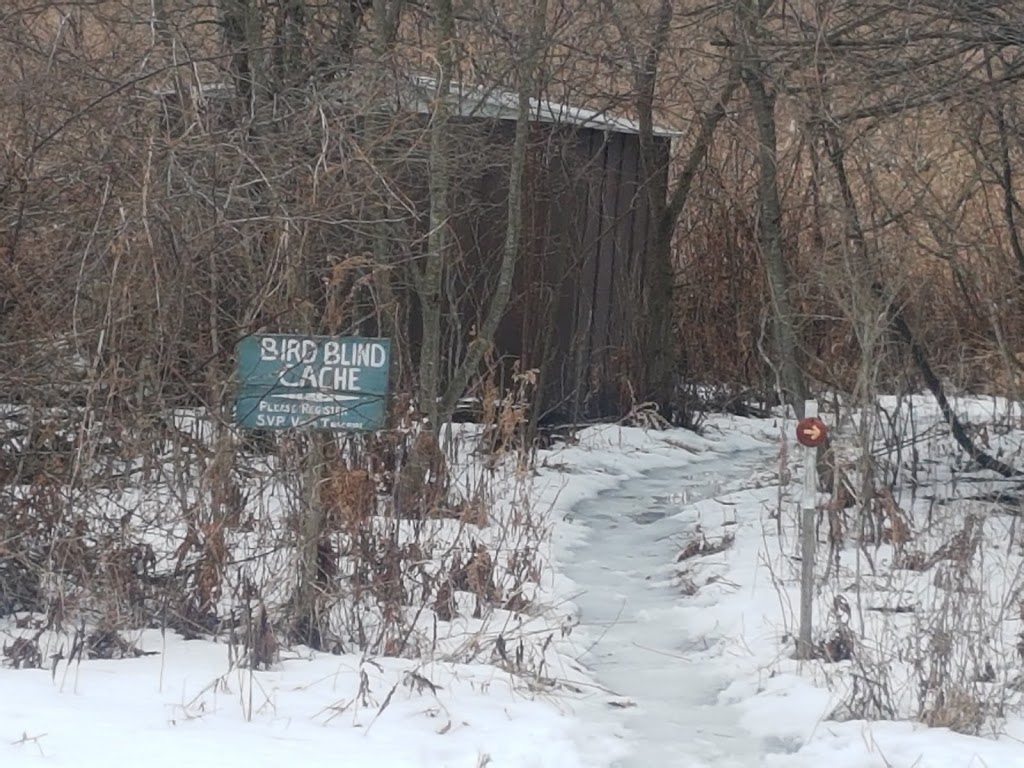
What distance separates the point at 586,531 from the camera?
28.6 ft

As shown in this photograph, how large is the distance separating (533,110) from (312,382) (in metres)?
6.65

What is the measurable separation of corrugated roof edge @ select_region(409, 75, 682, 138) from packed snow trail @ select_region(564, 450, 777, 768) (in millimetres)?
2796

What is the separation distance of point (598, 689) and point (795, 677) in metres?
0.76

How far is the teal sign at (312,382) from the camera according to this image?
5.39 m

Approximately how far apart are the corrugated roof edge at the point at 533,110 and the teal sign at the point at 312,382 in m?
3.53

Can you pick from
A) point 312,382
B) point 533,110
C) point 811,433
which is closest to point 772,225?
point 533,110

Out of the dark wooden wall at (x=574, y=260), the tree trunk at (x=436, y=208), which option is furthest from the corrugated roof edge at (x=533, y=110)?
the tree trunk at (x=436, y=208)

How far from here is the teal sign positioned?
17.7ft

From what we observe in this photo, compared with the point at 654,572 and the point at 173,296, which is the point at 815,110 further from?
the point at 173,296

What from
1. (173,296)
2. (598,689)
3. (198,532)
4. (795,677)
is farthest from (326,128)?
(795,677)

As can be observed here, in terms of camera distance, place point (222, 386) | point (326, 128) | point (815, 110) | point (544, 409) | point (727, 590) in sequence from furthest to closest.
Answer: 1. point (544, 409)
2. point (815, 110)
3. point (727, 590)
4. point (222, 386)
5. point (326, 128)

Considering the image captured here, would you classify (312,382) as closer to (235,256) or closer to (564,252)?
(235,256)

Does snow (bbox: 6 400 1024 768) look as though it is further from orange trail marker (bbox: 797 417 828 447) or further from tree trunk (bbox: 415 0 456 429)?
tree trunk (bbox: 415 0 456 429)

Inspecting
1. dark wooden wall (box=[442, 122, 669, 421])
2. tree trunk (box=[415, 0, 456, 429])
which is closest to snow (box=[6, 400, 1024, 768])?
tree trunk (box=[415, 0, 456, 429])
